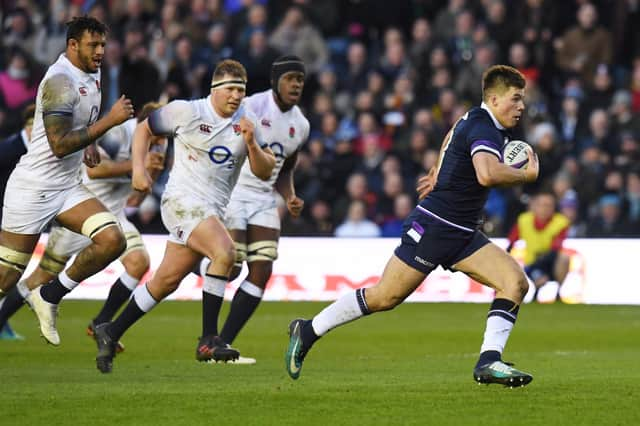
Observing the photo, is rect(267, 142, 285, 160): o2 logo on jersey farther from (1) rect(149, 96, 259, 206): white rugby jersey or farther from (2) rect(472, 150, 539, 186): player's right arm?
(2) rect(472, 150, 539, 186): player's right arm

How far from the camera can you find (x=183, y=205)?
473 inches

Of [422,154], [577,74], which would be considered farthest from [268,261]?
[577,74]

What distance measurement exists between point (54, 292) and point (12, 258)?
103 centimetres

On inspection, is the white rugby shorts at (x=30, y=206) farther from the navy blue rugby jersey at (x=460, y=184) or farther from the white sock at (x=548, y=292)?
the white sock at (x=548, y=292)

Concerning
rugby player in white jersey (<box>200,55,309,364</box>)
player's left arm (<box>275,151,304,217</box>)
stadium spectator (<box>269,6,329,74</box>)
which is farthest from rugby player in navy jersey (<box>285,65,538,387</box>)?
stadium spectator (<box>269,6,329,74</box>)

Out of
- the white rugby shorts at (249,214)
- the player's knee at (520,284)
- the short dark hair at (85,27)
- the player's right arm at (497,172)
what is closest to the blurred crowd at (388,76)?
the white rugby shorts at (249,214)

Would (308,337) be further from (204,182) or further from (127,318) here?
(204,182)

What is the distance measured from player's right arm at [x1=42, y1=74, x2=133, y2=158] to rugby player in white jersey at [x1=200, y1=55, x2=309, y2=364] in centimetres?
234

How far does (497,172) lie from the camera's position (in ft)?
31.3

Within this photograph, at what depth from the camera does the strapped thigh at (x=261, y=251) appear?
1314cm

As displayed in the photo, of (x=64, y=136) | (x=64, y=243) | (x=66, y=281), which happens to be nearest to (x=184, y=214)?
(x=66, y=281)

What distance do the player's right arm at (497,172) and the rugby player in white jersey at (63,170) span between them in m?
3.10

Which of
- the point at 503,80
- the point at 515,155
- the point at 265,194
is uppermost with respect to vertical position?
the point at 503,80

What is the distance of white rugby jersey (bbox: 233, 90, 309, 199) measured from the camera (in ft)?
44.1
